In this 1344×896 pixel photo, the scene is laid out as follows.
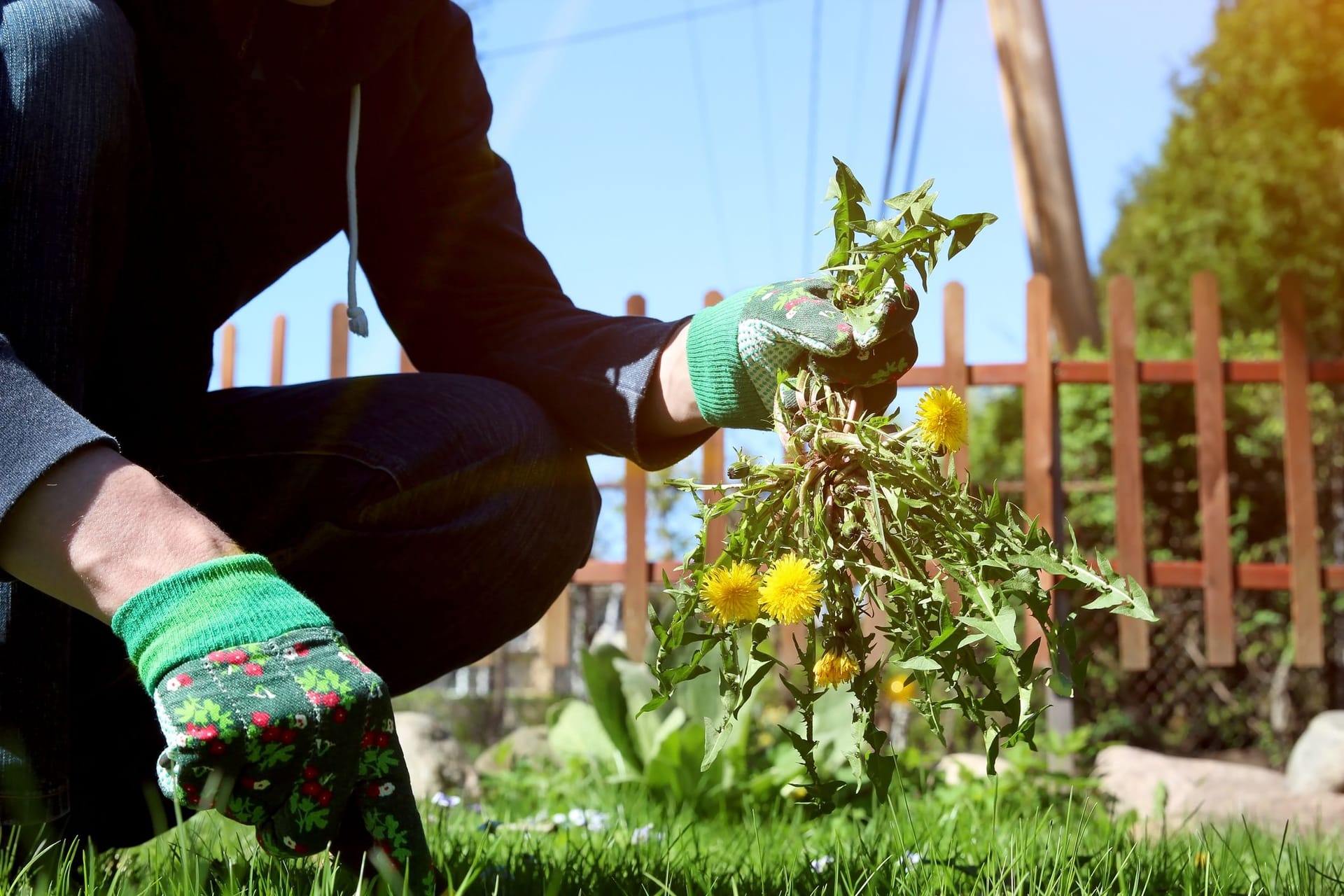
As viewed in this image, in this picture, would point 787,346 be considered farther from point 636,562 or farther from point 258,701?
point 636,562

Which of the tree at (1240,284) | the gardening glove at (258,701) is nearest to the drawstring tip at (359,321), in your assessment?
the gardening glove at (258,701)

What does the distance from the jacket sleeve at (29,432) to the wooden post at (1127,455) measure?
166 inches

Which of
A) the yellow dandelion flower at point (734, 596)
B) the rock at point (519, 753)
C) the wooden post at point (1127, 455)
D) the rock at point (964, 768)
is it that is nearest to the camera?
the yellow dandelion flower at point (734, 596)

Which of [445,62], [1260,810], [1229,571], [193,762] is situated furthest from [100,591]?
[1229,571]

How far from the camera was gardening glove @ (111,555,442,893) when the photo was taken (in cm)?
83

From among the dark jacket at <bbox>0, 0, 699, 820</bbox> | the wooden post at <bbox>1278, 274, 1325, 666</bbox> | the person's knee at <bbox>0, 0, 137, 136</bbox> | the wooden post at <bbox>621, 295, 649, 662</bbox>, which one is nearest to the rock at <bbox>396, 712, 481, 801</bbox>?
the wooden post at <bbox>621, 295, 649, 662</bbox>

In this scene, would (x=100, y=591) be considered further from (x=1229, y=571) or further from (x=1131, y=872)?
(x=1229, y=571)

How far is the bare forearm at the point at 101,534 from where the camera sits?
90cm

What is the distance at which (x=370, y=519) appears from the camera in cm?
144

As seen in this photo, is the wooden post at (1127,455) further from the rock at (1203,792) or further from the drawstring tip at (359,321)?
the drawstring tip at (359,321)

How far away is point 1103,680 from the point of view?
6.66m

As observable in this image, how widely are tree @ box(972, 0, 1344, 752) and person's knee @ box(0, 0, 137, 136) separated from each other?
6065 mm

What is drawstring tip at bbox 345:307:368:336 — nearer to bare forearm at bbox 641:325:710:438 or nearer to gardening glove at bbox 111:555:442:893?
bare forearm at bbox 641:325:710:438

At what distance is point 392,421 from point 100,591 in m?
0.61
